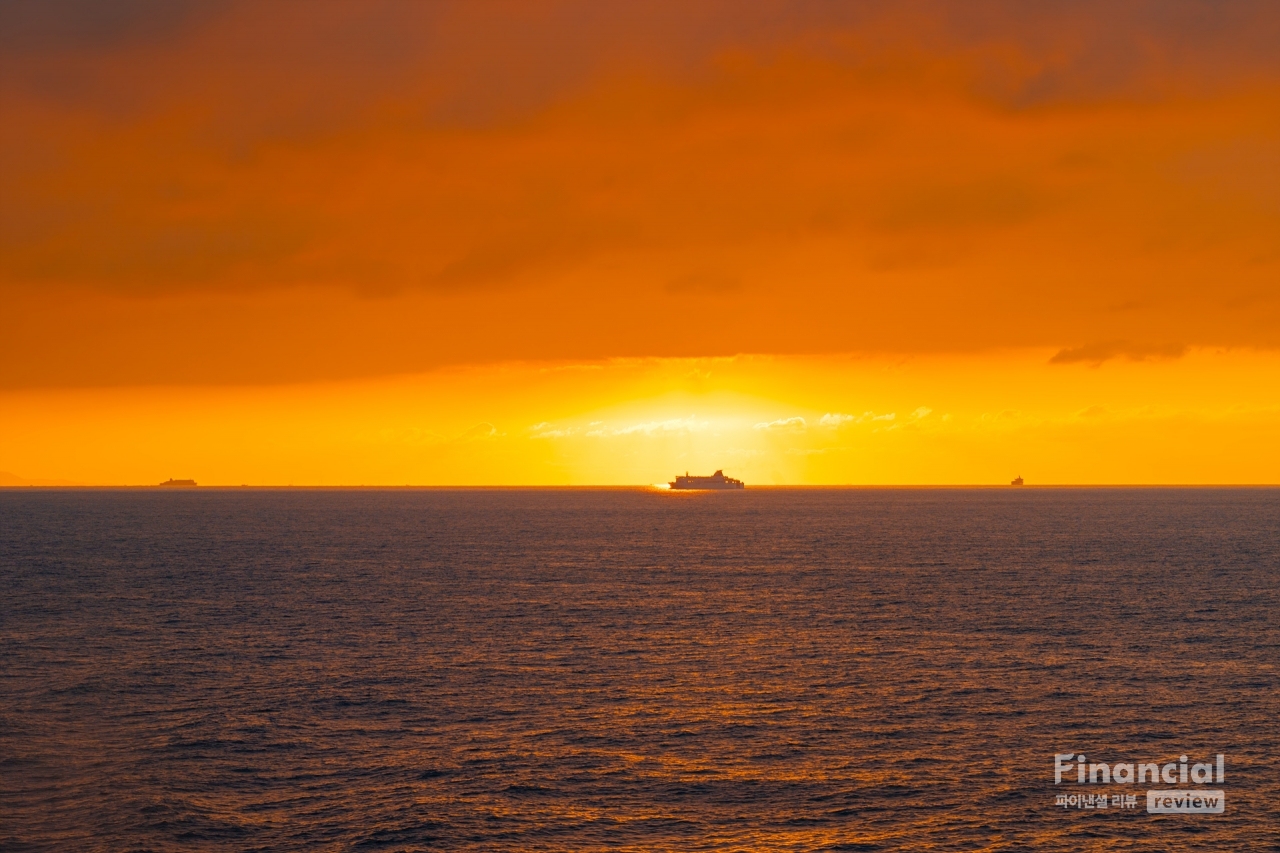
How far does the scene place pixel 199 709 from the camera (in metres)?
72.9

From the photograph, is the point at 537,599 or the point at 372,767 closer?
the point at 372,767

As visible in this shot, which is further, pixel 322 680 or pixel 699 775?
pixel 322 680

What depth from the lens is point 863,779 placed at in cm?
5825

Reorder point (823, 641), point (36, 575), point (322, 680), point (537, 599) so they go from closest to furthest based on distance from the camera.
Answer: point (322, 680), point (823, 641), point (537, 599), point (36, 575)

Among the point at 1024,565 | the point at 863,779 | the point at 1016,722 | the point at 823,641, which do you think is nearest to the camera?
the point at 863,779

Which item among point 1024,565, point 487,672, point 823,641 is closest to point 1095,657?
point 823,641

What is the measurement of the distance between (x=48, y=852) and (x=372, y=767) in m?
16.5

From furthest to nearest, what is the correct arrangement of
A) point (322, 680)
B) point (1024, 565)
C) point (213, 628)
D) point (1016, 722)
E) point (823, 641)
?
point (1024, 565) < point (213, 628) < point (823, 641) < point (322, 680) < point (1016, 722)

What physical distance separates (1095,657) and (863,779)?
136ft

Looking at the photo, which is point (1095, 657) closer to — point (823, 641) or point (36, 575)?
point (823, 641)

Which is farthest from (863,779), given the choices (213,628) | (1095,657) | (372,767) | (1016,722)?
(213,628)

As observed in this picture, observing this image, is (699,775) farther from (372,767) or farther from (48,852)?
(48,852)

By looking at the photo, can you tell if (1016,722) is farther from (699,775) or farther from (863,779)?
(699,775)

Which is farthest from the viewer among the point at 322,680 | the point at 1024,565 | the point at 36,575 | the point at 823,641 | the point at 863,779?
the point at 1024,565
